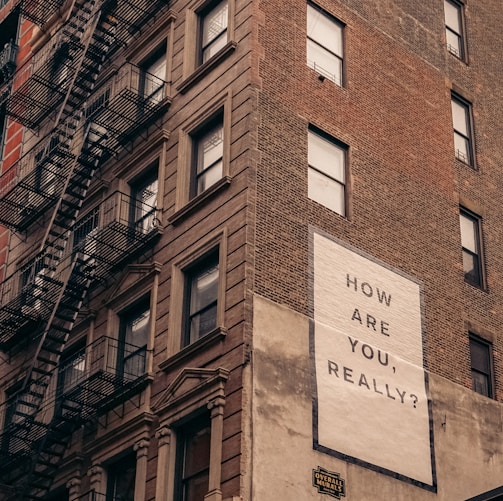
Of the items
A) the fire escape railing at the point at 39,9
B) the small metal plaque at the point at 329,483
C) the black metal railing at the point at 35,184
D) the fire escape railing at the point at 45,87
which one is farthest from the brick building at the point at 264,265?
the fire escape railing at the point at 39,9

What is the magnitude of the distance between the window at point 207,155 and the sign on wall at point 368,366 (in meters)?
3.21

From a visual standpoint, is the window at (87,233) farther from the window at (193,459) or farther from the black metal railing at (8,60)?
the black metal railing at (8,60)

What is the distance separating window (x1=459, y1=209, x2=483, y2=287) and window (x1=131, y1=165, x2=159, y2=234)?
8.91m

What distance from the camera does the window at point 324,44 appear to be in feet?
109

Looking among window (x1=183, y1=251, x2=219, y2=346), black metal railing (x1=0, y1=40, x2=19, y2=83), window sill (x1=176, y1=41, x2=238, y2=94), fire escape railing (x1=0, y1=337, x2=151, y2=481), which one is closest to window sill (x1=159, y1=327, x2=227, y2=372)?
window (x1=183, y1=251, x2=219, y2=346)

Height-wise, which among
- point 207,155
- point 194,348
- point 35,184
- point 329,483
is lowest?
point 329,483

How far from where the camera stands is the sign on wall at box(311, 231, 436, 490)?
2841 cm

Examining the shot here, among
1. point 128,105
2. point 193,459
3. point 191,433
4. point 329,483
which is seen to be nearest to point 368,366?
point 329,483

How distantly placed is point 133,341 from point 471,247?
10.4 m

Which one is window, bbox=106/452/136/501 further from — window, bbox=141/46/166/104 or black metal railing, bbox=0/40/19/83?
black metal railing, bbox=0/40/19/83

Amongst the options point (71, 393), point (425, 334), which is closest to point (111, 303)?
point (71, 393)

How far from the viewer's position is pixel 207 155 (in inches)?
1256

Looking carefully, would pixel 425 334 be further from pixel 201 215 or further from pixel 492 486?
pixel 201 215

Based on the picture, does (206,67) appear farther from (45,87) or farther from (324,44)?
(45,87)
